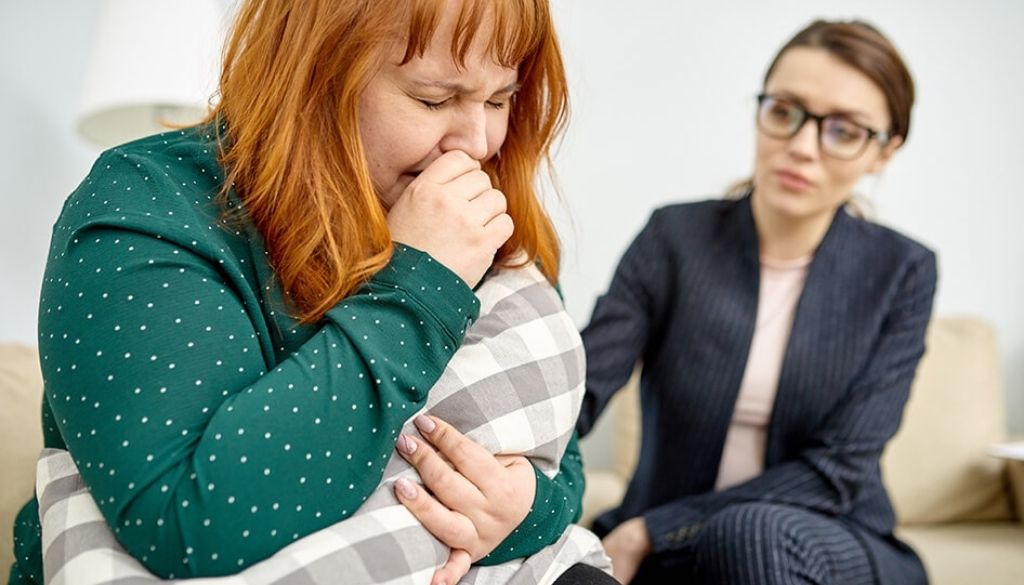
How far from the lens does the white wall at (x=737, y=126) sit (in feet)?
7.87

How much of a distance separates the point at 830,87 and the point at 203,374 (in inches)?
47.9

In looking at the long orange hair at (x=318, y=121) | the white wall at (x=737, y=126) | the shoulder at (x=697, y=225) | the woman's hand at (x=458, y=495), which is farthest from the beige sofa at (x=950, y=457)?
the long orange hair at (x=318, y=121)

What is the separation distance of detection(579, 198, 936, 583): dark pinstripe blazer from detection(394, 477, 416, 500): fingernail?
71 cm

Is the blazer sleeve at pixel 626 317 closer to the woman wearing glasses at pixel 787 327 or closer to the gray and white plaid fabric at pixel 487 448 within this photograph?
the woman wearing glasses at pixel 787 327

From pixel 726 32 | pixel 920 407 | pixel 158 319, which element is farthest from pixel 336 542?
pixel 726 32

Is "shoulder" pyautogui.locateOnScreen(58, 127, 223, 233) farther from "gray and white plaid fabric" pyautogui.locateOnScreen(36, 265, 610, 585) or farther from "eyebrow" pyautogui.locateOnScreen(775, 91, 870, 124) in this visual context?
"eyebrow" pyautogui.locateOnScreen(775, 91, 870, 124)

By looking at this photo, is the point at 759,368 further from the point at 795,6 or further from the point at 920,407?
the point at 795,6

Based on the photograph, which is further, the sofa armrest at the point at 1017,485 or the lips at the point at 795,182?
the sofa armrest at the point at 1017,485

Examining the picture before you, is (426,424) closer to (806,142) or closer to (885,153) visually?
(806,142)

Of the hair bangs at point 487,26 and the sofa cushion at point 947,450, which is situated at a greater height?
the hair bangs at point 487,26

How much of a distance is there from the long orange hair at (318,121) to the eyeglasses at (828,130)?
0.82 metres

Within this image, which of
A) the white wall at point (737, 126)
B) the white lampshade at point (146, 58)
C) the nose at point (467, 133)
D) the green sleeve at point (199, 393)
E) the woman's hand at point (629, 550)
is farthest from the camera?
the white wall at point (737, 126)

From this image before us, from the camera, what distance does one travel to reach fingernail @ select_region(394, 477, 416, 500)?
2.77 feet

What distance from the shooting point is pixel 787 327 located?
5.49 ft
